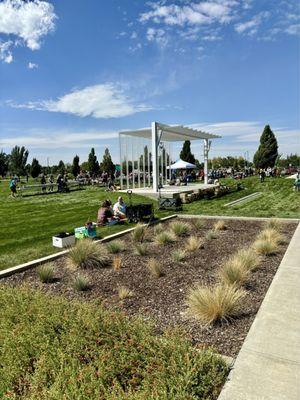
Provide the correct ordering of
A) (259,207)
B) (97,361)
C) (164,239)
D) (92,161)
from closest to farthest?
(97,361), (164,239), (259,207), (92,161)

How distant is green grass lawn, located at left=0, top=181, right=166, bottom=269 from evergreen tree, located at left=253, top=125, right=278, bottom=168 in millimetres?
39275

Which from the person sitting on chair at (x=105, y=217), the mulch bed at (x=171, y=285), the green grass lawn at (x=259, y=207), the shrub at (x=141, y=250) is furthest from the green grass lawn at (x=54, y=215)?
the shrub at (x=141, y=250)

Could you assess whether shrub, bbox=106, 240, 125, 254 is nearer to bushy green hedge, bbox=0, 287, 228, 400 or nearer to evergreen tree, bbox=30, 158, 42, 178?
bushy green hedge, bbox=0, 287, 228, 400

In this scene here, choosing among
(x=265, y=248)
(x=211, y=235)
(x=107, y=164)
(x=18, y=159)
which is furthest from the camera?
(x=18, y=159)

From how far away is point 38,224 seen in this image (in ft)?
40.4

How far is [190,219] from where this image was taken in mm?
12141

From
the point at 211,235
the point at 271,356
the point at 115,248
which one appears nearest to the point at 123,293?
the point at 271,356

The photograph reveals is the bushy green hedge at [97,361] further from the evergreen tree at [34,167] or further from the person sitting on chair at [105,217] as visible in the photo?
the evergreen tree at [34,167]

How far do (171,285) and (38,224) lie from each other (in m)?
8.27

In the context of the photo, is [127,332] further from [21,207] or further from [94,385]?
[21,207]

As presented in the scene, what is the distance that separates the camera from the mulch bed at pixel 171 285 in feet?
12.9

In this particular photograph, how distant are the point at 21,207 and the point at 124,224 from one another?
8836mm

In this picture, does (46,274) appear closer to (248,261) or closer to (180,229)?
(248,261)

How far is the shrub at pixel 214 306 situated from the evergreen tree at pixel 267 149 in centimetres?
5249
